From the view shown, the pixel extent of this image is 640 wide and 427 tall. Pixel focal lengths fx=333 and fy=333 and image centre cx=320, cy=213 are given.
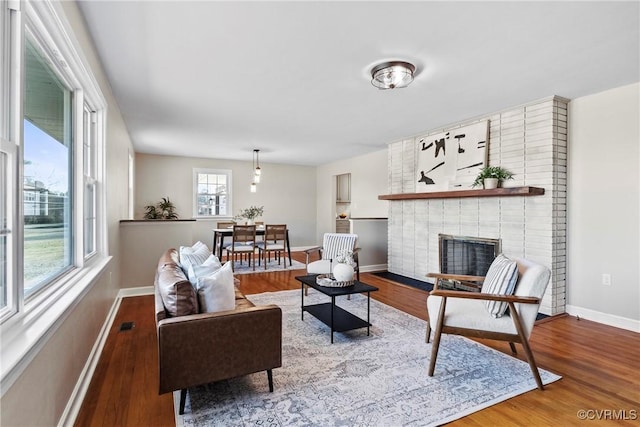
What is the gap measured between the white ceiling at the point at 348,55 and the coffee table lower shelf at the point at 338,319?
2244 mm

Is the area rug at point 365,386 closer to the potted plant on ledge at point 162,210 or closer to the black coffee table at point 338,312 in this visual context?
the black coffee table at point 338,312

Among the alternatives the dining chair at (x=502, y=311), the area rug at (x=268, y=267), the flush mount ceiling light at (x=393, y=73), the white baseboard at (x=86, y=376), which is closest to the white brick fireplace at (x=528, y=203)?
the dining chair at (x=502, y=311)

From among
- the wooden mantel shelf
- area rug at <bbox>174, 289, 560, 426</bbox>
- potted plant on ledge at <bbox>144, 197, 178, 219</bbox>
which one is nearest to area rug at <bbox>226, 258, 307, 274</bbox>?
potted plant on ledge at <bbox>144, 197, 178, 219</bbox>

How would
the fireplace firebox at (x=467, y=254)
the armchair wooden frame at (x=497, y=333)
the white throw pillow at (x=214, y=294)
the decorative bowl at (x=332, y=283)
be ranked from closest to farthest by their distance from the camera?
the white throw pillow at (x=214, y=294)
the armchair wooden frame at (x=497, y=333)
the decorative bowl at (x=332, y=283)
the fireplace firebox at (x=467, y=254)

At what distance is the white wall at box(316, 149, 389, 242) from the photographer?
693cm

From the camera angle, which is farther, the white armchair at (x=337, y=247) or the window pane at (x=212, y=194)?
the window pane at (x=212, y=194)

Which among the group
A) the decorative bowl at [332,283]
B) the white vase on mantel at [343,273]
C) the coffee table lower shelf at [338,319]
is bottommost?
the coffee table lower shelf at [338,319]

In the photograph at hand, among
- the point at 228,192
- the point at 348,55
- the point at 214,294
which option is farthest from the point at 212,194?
the point at 214,294

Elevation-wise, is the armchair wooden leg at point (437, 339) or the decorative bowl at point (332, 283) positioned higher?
the decorative bowl at point (332, 283)

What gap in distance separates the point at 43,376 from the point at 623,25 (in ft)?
12.5

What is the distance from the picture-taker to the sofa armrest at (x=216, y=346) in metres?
1.76

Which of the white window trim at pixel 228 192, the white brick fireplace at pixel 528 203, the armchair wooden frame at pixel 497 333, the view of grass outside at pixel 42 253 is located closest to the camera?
the view of grass outside at pixel 42 253

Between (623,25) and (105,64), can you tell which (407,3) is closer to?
(623,25)

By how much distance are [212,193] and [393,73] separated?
6.35 meters
